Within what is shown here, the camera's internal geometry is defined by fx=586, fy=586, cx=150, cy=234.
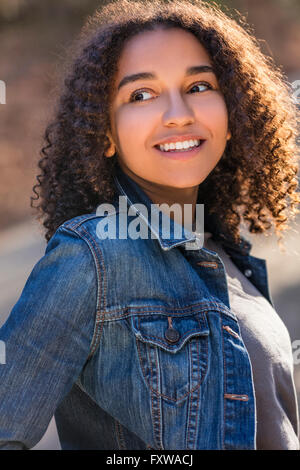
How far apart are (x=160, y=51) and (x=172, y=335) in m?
0.80

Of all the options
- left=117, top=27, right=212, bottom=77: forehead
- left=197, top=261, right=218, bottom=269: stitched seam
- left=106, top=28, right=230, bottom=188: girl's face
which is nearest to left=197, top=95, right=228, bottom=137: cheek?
left=106, top=28, right=230, bottom=188: girl's face

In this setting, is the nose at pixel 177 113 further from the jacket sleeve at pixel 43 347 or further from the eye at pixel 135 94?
the jacket sleeve at pixel 43 347

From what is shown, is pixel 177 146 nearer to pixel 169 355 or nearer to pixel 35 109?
pixel 169 355

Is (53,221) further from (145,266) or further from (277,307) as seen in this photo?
(277,307)

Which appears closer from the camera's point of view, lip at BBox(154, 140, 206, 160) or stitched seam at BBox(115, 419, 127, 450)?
A: stitched seam at BBox(115, 419, 127, 450)

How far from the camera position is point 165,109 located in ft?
5.24

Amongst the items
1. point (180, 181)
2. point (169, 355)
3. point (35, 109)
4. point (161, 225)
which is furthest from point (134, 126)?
point (35, 109)

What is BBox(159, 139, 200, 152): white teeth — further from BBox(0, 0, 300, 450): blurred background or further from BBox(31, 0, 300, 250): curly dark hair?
BBox(0, 0, 300, 450): blurred background

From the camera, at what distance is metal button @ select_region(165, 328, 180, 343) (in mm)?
1338

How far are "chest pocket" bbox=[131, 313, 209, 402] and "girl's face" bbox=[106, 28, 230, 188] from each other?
1.53 ft

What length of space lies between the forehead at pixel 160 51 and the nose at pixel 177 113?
10 cm

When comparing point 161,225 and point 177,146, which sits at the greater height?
point 177,146

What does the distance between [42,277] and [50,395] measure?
257mm

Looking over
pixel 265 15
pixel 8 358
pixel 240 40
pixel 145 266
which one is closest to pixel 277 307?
pixel 240 40
